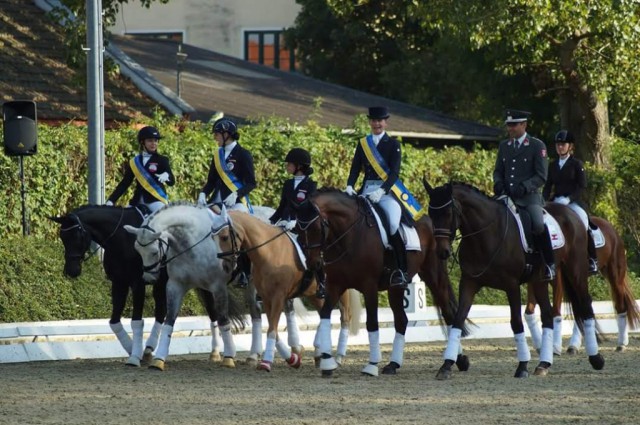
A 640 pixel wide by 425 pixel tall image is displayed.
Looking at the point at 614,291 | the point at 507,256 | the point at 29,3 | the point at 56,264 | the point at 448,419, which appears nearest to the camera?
the point at 448,419

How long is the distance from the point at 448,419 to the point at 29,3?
2230 centimetres

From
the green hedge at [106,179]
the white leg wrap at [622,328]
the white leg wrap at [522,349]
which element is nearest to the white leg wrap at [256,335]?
the white leg wrap at [522,349]

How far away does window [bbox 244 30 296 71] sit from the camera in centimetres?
5912

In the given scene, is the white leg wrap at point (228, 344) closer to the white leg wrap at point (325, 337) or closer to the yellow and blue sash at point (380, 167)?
the white leg wrap at point (325, 337)

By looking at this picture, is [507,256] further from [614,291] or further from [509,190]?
[614,291]

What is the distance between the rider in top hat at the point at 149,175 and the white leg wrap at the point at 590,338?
17.0ft

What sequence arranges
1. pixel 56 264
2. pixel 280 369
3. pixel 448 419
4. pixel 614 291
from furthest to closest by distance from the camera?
pixel 56 264 < pixel 614 291 < pixel 280 369 < pixel 448 419

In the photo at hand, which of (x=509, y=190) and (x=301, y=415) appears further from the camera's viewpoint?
(x=509, y=190)

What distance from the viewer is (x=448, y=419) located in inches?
458

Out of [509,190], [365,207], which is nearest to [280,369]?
[365,207]

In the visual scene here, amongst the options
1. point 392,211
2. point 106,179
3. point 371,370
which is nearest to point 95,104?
point 106,179

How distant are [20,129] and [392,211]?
249 inches

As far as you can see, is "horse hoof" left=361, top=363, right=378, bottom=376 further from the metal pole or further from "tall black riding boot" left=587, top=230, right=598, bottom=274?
the metal pole

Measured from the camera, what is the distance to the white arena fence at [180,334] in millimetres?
17438
